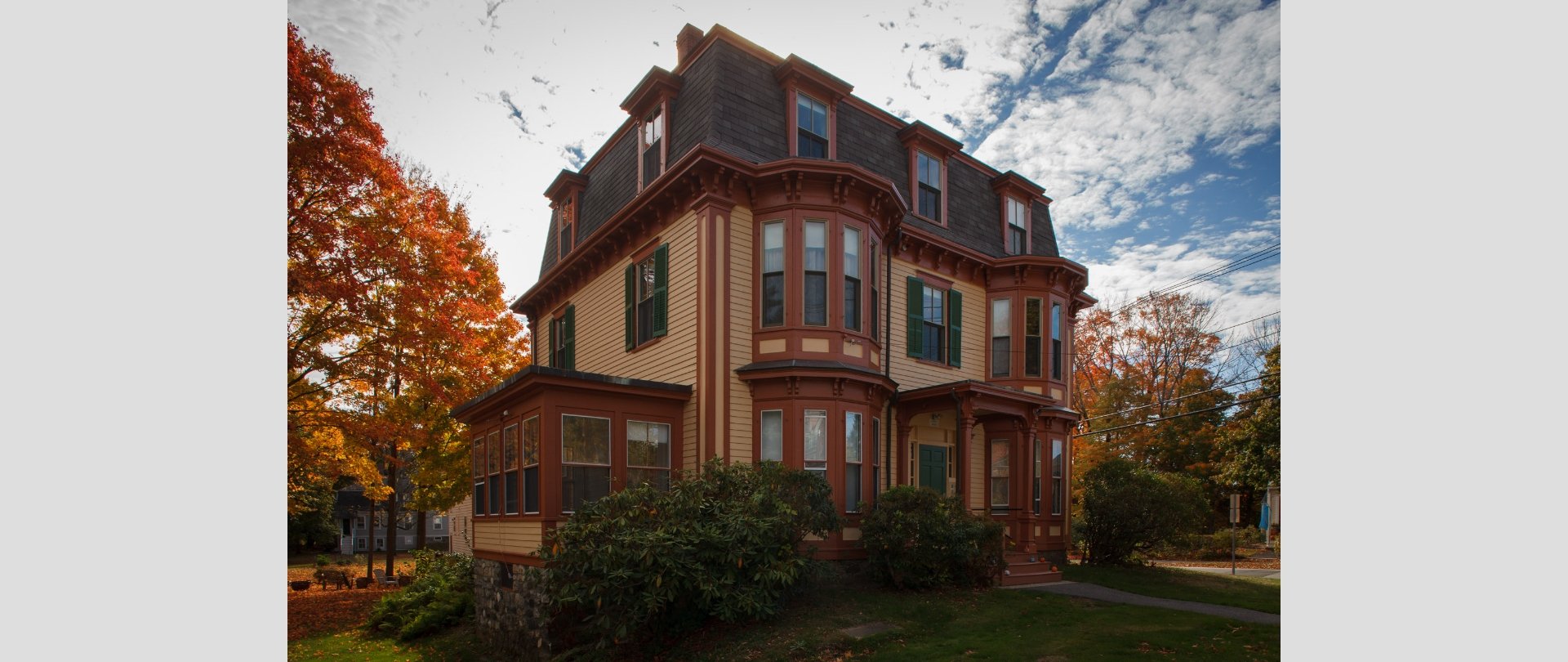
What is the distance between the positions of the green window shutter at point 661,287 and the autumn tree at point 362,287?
10.6 ft

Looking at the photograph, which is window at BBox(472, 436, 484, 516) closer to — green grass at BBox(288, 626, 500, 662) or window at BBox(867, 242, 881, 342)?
green grass at BBox(288, 626, 500, 662)

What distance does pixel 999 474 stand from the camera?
519 inches

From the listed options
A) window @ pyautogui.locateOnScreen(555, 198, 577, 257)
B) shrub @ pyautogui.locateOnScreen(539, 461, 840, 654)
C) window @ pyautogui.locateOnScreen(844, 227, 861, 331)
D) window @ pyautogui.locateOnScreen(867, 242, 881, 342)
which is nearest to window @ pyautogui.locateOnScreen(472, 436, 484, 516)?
shrub @ pyautogui.locateOnScreen(539, 461, 840, 654)

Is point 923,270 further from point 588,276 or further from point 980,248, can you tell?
point 588,276

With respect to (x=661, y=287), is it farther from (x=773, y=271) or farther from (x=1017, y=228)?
(x=1017, y=228)

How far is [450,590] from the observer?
12.5 metres

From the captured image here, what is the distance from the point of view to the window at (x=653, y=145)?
11383mm

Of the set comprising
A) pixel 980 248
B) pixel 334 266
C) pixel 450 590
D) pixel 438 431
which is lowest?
pixel 450 590

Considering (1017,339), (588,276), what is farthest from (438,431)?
(1017,339)

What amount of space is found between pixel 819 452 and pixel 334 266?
246 inches

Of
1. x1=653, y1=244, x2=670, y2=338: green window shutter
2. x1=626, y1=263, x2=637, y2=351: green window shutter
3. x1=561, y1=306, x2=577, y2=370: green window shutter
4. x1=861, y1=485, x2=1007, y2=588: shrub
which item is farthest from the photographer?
x1=561, y1=306, x2=577, y2=370: green window shutter

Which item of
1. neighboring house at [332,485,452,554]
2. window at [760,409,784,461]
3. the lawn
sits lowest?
neighboring house at [332,485,452,554]

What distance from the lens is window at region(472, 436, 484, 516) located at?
11.8 metres

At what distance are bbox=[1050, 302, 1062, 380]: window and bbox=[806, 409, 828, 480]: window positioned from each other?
580 centimetres
